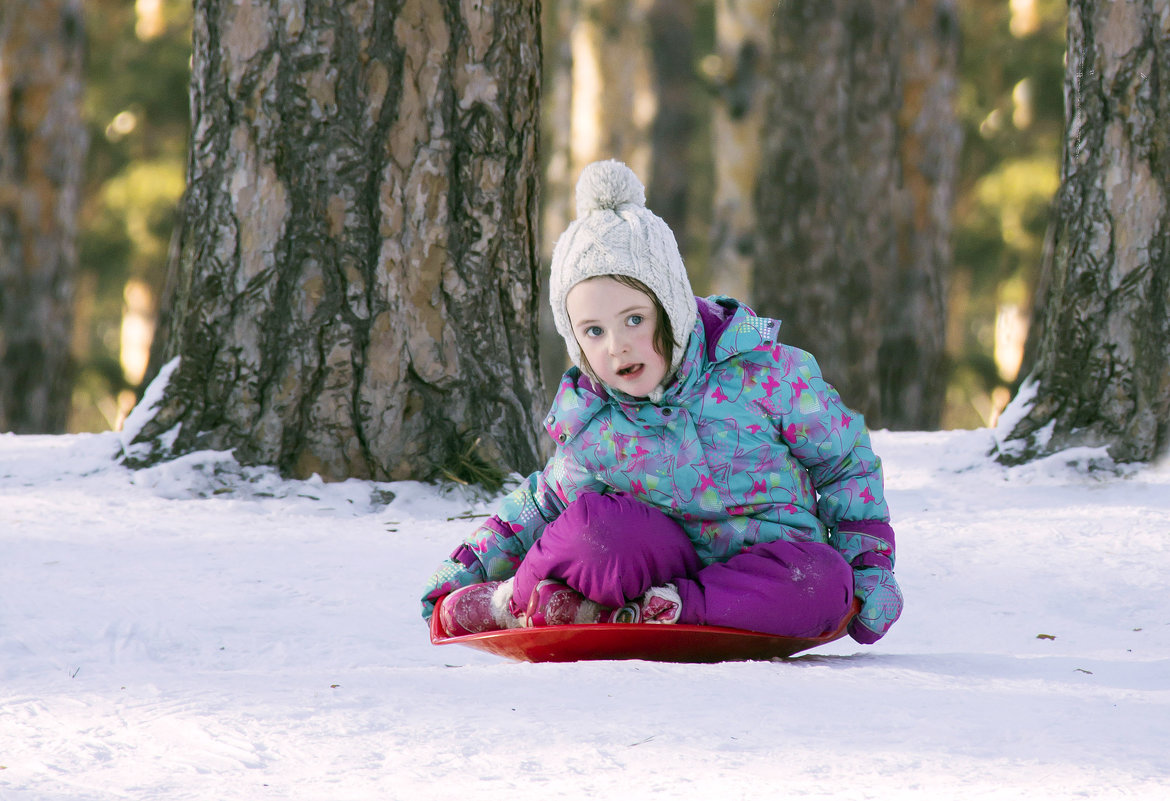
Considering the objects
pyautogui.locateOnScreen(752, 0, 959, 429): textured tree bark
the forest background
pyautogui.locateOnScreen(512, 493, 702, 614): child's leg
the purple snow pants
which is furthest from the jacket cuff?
the forest background

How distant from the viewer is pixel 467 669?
2420 millimetres

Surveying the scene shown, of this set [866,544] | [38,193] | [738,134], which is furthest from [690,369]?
[38,193]

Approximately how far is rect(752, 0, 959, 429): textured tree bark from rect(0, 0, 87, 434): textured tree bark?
16.8ft

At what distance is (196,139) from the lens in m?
4.40

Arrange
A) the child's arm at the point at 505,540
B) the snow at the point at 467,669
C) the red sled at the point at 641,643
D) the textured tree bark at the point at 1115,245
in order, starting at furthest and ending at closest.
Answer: the textured tree bark at the point at 1115,245
the child's arm at the point at 505,540
the red sled at the point at 641,643
the snow at the point at 467,669

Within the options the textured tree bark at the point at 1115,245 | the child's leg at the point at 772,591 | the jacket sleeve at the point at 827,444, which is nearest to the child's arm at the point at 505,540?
the child's leg at the point at 772,591

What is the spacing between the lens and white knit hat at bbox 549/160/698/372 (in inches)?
102

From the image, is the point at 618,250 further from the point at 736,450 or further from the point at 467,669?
the point at 467,669

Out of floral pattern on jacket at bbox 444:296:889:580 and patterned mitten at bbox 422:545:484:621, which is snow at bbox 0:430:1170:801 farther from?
floral pattern on jacket at bbox 444:296:889:580

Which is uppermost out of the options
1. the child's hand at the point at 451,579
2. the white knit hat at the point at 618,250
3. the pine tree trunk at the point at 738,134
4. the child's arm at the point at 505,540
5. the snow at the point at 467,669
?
the pine tree trunk at the point at 738,134

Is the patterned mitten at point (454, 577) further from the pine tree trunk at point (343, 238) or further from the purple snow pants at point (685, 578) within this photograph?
the pine tree trunk at point (343, 238)

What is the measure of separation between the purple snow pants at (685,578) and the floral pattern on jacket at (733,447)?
8 centimetres

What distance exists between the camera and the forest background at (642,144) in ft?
45.1

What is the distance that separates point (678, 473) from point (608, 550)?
227 mm
